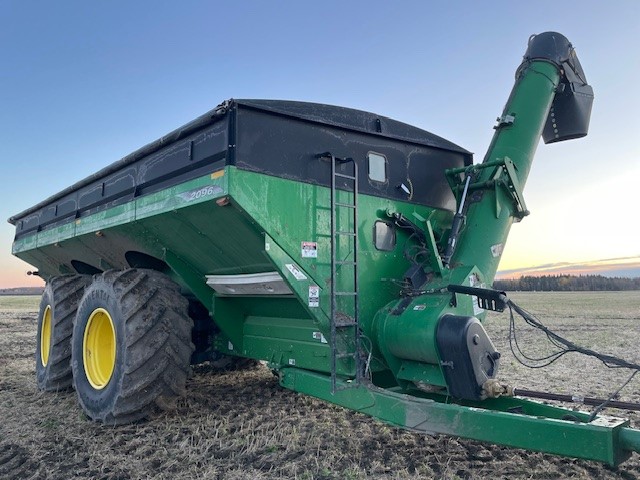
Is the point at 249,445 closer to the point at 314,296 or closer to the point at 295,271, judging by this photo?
the point at 314,296

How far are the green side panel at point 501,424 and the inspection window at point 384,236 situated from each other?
48.8 inches

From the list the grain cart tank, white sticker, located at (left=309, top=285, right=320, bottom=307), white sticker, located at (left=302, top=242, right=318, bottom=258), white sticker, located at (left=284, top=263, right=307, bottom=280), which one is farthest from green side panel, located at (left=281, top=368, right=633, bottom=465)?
white sticker, located at (left=302, top=242, right=318, bottom=258)

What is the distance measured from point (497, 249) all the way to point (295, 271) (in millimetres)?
1858

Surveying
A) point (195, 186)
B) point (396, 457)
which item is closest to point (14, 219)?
point (195, 186)

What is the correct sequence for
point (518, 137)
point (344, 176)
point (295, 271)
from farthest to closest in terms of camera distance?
point (518, 137), point (344, 176), point (295, 271)

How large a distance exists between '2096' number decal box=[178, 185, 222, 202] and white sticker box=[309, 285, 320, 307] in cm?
101

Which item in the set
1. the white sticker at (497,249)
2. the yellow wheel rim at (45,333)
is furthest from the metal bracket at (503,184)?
the yellow wheel rim at (45,333)

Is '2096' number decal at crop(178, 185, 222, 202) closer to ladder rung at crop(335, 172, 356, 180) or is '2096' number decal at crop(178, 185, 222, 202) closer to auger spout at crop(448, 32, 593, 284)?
ladder rung at crop(335, 172, 356, 180)

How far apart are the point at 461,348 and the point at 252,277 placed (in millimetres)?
1830

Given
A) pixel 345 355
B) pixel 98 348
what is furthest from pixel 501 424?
pixel 98 348

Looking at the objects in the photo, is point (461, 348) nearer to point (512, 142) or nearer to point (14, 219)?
point (512, 142)

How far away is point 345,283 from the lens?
432 cm

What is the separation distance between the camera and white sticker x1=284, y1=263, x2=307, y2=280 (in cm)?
400

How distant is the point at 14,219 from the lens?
8930 millimetres
